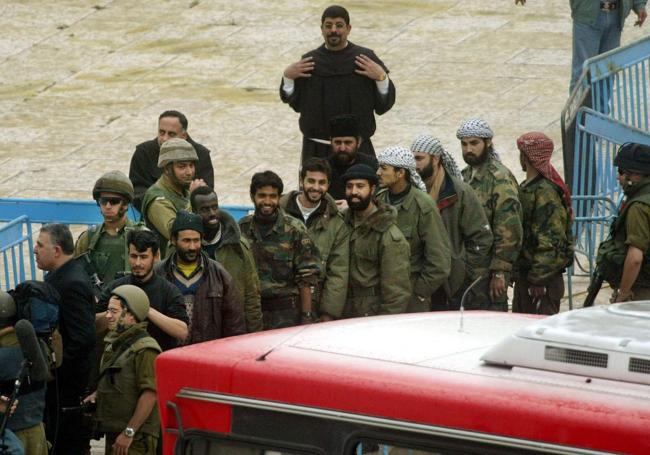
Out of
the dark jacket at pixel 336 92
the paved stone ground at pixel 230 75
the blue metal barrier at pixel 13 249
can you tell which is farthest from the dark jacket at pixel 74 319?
the paved stone ground at pixel 230 75

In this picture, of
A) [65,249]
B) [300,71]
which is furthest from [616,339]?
[300,71]

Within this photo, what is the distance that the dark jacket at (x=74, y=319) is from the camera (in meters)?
8.88

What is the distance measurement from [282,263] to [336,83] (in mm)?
2774

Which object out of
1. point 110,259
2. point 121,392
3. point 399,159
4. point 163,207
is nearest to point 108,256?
point 110,259

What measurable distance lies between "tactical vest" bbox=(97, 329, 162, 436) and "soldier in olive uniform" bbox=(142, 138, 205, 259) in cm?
194

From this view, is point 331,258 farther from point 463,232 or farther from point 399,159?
point 463,232

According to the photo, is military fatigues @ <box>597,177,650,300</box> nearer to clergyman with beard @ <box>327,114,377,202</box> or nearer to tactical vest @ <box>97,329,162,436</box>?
clergyman with beard @ <box>327,114,377,202</box>

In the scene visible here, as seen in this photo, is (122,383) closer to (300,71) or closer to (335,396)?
(335,396)

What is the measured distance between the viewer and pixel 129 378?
859 centimetres

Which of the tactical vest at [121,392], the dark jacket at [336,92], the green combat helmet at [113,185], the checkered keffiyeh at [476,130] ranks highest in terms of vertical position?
the dark jacket at [336,92]

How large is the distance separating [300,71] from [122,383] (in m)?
4.34

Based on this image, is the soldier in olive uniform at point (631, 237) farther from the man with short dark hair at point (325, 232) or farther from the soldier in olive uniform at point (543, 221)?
the man with short dark hair at point (325, 232)

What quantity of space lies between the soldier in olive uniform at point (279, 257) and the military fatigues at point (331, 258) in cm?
11

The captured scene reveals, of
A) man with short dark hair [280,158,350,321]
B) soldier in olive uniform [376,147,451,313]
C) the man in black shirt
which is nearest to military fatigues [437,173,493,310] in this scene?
soldier in olive uniform [376,147,451,313]
